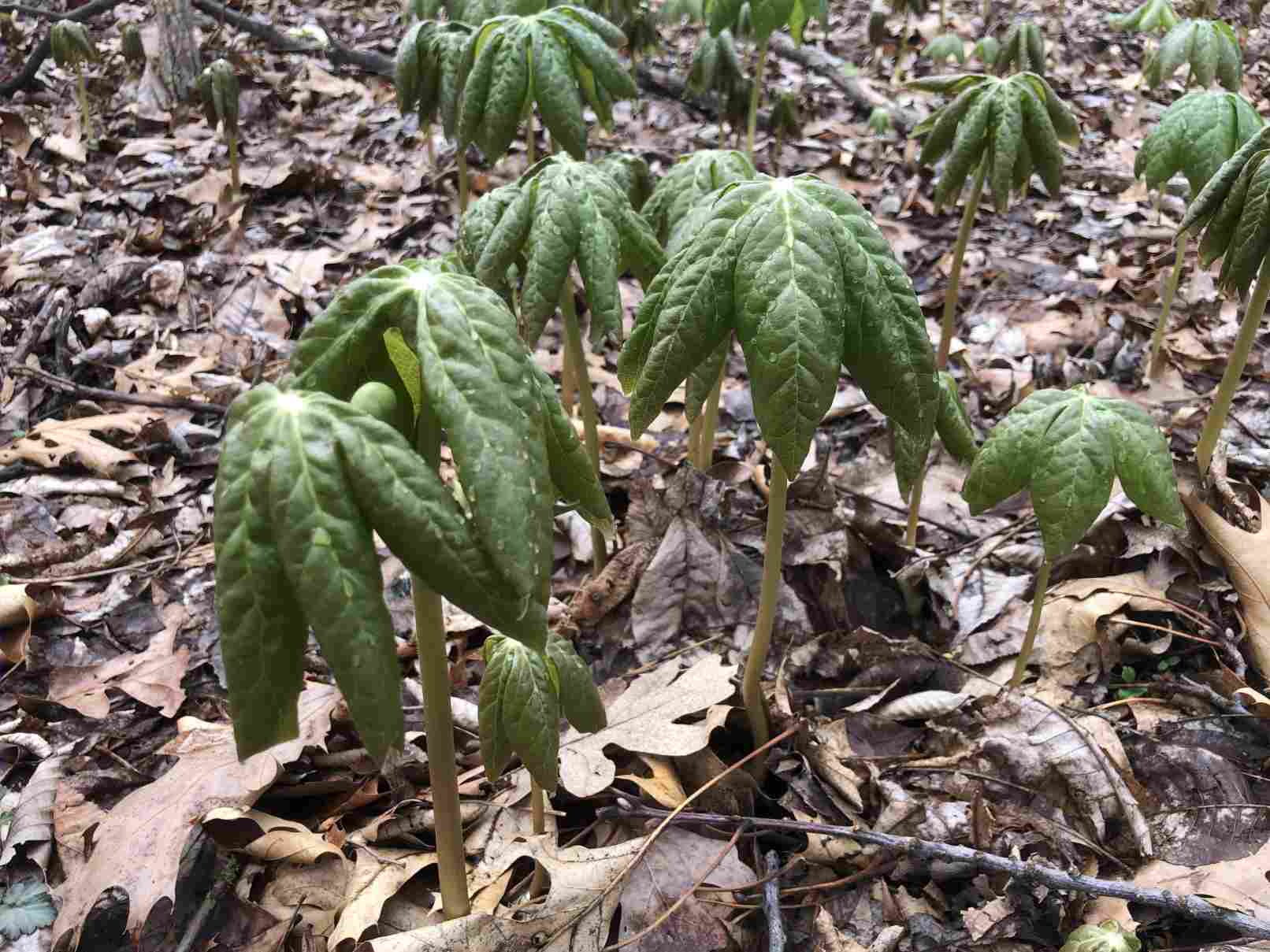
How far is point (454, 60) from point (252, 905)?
244 cm

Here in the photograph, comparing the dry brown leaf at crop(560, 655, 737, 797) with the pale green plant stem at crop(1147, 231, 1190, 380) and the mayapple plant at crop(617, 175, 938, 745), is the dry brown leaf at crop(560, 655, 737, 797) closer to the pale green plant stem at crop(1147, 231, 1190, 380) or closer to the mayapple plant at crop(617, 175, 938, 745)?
the mayapple plant at crop(617, 175, 938, 745)

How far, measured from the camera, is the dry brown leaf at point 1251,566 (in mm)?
1995

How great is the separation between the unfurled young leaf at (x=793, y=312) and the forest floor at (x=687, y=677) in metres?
0.74

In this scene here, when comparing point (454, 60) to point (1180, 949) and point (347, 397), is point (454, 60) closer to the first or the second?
point (347, 397)

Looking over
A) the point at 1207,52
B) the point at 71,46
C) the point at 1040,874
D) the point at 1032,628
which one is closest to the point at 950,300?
the point at 1032,628

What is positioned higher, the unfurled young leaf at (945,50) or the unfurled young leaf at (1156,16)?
the unfurled young leaf at (1156,16)

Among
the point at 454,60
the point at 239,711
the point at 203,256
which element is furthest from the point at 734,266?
the point at 203,256

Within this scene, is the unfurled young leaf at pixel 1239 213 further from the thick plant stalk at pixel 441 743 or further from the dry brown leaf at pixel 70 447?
the dry brown leaf at pixel 70 447

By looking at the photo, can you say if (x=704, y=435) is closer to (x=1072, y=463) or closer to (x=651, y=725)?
(x=651, y=725)

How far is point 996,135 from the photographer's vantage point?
2.31 meters

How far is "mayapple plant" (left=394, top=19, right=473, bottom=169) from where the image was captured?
3.00m

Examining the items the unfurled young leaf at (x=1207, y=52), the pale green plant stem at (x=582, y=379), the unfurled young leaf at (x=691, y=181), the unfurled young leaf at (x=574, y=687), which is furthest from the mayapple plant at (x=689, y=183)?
the unfurled young leaf at (x=1207, y=52)

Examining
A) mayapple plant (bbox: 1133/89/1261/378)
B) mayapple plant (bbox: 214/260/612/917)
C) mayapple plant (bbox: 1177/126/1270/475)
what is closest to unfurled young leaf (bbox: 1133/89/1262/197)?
mayapple plant (bbox: 1133/89/1261/378)

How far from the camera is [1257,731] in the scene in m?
1.84
